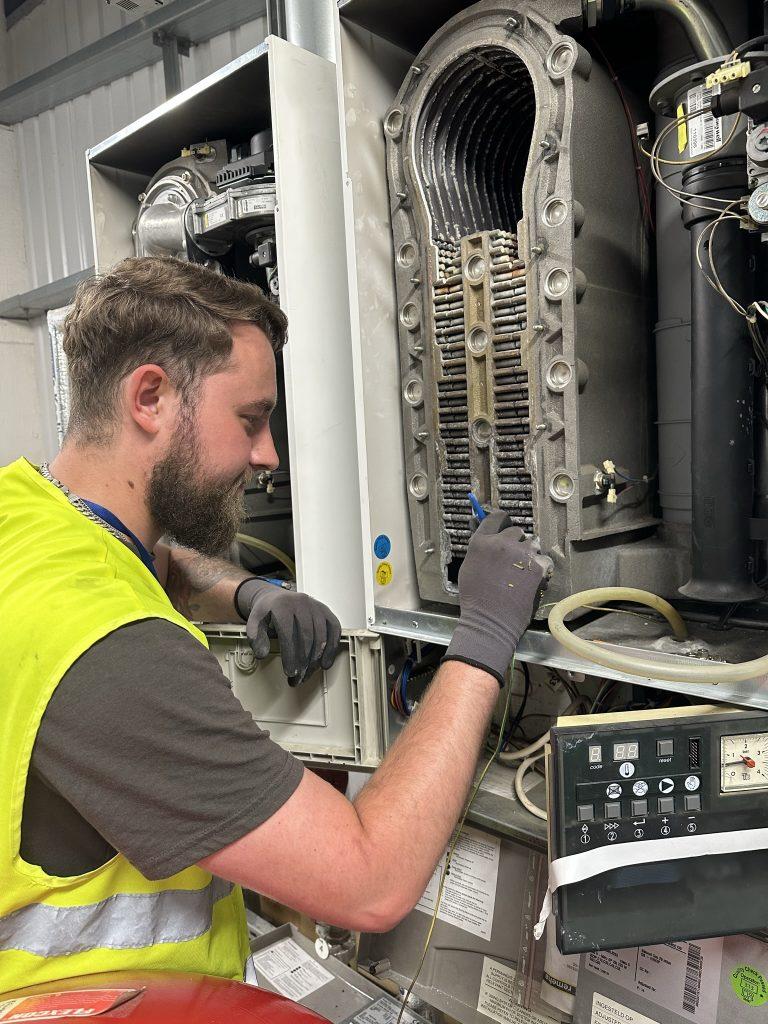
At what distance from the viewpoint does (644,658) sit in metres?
0.87

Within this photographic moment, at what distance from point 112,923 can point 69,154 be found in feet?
10.3

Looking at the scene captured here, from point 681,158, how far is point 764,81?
0.41 ft

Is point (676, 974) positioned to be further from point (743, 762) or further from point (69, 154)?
point (69, 154)

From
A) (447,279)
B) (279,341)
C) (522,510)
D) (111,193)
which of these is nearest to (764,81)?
(447,279)

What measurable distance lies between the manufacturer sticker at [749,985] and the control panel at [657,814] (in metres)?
0.30

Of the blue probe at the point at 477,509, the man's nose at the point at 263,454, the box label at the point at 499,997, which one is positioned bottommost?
the box label at the point at 499,997

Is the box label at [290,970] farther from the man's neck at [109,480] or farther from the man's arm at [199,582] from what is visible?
the man's neck at [109,480]

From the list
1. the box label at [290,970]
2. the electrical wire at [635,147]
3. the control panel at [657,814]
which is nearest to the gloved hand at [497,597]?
the control panel at [657,814]

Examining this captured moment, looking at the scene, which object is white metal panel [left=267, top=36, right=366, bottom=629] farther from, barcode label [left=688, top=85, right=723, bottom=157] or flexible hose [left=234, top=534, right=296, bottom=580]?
barcode label [left=688, top=85, right=723, bottom=157]

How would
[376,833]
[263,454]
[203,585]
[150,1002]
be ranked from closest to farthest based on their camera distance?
[150,1002], [376,833], [263,454], [203,585]

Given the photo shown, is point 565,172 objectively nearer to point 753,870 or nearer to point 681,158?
point 681,158

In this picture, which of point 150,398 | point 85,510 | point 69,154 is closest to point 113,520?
point 85,510

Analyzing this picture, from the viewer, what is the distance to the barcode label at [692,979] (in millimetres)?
1064

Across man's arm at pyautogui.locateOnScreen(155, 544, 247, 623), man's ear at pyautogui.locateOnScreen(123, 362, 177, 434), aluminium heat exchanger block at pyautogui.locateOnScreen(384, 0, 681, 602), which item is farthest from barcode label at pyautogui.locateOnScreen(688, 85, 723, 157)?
man's arm at pyautogui.locateOnScreen(155, 544, 247, 623)
